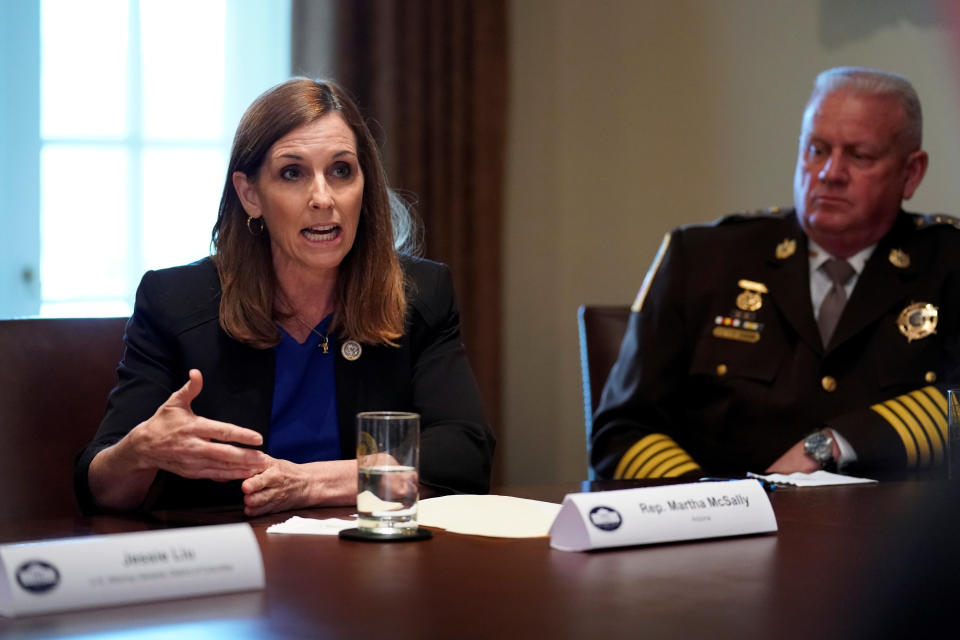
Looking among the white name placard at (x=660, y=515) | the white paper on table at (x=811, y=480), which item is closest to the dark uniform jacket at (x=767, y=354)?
the white paper on table at (x=811, y=480)

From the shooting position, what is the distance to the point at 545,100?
4652 millimetres

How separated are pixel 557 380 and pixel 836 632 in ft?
12.1

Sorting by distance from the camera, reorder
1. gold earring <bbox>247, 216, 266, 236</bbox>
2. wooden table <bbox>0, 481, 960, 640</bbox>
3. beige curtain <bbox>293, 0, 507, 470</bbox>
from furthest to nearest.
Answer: beige curtain <bbox>293, 0, 507, 470</bbox> → gold earring <bbox>247, 216, 266, 236</bbox> → wooden table <bbox>0, 481, 960, 640</bbox>

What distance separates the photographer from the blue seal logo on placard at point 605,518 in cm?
135

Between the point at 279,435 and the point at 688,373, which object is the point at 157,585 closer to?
the point at 279,435

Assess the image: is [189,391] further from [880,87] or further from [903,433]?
[880,87]

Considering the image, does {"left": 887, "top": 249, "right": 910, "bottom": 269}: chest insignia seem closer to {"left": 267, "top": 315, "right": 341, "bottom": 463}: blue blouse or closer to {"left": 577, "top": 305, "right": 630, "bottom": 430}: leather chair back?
{"left": 577, "top": 305, "right": 630, "bottom": 430}: leather chair back

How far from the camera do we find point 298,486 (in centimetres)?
172

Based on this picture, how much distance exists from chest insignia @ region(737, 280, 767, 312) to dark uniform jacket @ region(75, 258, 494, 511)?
33.4 inches

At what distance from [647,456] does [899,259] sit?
817 mm

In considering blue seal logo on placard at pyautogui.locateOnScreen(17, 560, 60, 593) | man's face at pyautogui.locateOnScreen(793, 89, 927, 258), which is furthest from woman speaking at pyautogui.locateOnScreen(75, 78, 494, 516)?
man's face at pyautogui.locateOnScreen(793, 89, 927, 258)

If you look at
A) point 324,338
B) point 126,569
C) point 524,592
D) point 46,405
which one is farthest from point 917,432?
point 126,569

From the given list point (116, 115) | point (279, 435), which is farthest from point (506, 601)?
point (116, 115)

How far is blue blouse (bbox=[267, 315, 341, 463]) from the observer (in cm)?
217
